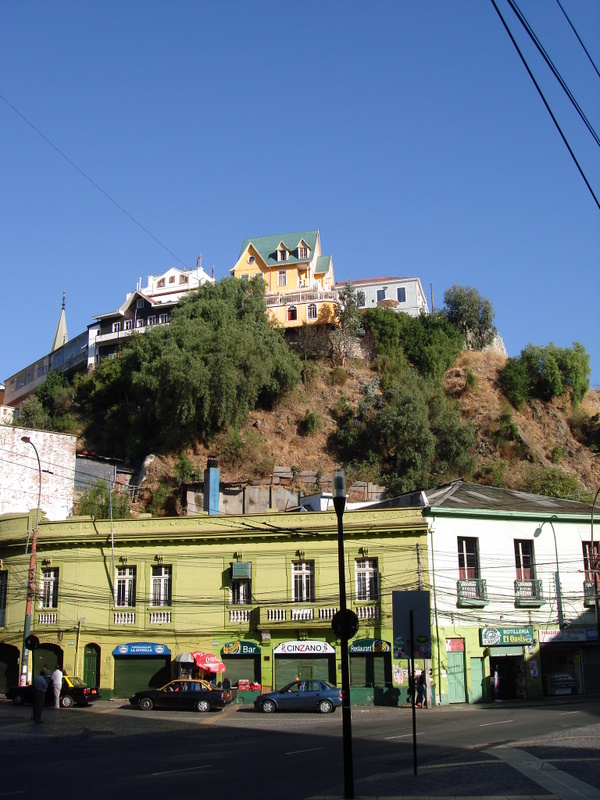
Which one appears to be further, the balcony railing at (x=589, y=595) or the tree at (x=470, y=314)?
the tree at (x=470, y=314)

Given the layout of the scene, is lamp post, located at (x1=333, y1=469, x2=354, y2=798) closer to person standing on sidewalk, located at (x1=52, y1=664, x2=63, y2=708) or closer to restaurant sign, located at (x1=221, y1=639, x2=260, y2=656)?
person standing on sidewalk, located at (x1=52, y1=664, x2=63, y2=708)

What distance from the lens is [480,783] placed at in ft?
44.0

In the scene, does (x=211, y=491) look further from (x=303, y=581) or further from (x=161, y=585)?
(x=303, y=581)

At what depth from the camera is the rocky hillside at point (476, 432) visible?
59.0m

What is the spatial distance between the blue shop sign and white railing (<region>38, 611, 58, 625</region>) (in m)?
3.26

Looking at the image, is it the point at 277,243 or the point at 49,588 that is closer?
the point at 49,588

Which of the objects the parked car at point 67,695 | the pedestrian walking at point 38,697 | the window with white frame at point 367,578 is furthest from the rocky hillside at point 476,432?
the pedestrian walking at point 38,697

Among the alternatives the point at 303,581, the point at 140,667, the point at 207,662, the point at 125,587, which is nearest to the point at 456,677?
the point at 303,581

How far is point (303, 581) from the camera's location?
115 ft

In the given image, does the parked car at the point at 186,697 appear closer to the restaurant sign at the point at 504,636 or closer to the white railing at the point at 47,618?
the white railing at the point at 47,618

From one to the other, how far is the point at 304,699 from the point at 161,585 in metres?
9.86

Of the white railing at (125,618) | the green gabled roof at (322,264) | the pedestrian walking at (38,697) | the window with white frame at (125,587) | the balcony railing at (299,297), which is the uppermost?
the green gabled roof at (322,264)

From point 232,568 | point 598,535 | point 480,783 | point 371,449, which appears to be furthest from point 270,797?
point 371,449

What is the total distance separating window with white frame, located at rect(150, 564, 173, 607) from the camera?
35594 mm
